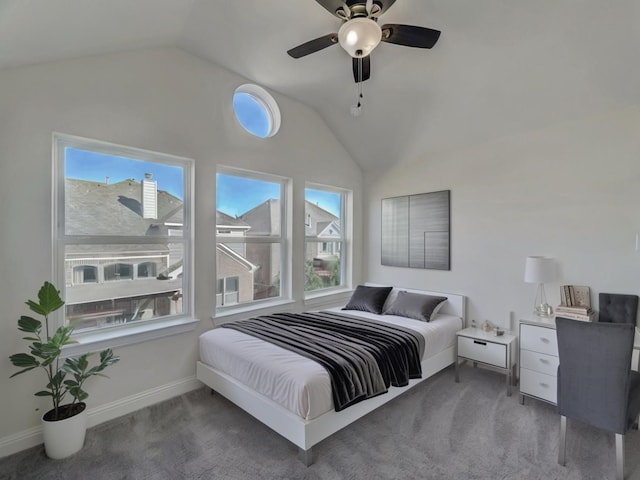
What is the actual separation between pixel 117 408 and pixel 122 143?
2.14m

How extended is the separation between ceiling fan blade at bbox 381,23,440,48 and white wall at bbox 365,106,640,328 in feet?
6.04

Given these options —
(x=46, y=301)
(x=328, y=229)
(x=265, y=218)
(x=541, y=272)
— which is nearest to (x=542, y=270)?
(x=541, y=272)

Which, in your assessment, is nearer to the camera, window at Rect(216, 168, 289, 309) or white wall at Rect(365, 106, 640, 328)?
white wall at Rect(365, 106, 640, 328)

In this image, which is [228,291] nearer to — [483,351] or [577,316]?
[483,351]

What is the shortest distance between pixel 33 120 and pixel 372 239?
12.5 ft

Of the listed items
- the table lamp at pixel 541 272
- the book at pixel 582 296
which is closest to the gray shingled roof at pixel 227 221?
the table lamp at pixel 541 272

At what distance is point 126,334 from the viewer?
102 inches

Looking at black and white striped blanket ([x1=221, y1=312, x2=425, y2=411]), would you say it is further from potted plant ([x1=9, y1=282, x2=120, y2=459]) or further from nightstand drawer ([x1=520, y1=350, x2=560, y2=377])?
potted plant ([x1=9, y1=282, x2=120, y2=459])

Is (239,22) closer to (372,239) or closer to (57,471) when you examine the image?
(372,239)

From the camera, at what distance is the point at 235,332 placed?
2.79 metres

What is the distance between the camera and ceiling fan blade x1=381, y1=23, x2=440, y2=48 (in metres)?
1.93

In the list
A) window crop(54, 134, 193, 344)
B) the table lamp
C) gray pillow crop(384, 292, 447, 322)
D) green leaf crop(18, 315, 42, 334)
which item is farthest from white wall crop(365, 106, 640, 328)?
green leaf crop(18, 315, 42, 334)

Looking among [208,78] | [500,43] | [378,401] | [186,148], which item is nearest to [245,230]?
[186,148]

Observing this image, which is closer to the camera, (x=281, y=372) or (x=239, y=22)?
(x=281, y=372)
